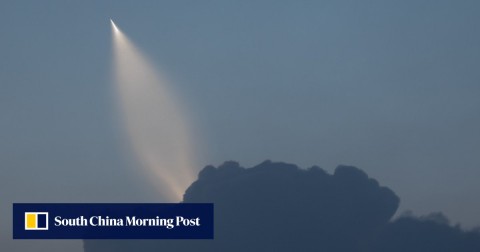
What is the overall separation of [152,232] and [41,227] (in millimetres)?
12806

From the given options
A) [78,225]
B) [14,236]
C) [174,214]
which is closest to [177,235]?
[174,214]

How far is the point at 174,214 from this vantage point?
10106cm

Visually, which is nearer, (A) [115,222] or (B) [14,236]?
(B) [14,236]

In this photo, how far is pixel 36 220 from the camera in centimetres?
9500

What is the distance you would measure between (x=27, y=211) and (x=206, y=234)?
1717 centimetres

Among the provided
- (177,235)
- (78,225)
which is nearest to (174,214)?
(177,235)

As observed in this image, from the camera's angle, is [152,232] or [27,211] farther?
[152,232]

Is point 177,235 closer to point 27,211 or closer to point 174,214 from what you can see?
point 174,214

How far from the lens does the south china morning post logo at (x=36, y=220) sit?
94.6 meters

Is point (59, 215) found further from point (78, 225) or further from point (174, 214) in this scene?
point (174, 214)

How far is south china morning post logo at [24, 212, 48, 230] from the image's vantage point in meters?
94.6

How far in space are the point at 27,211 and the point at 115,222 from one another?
12609 millimetres

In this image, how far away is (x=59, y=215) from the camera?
9694cm

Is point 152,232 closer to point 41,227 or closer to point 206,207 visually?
point 206,207
